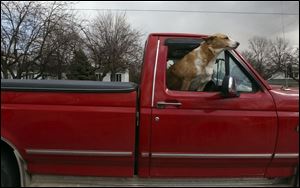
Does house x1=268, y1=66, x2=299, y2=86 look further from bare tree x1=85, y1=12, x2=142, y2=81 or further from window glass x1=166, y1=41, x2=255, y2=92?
bare tree x1=85, y1=12, x2=142, y2=81

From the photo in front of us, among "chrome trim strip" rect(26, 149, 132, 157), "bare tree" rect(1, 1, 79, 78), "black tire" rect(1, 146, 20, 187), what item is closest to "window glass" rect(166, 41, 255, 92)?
"chrome trim strip" rect(26, 149, 132, 157)

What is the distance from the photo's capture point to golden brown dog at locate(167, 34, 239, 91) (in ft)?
14.8

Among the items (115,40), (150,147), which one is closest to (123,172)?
(150,147)

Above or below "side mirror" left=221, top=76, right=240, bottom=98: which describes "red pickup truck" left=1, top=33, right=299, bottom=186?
below

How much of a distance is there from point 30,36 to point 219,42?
86.4 ft

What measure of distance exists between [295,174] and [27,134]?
8.83ft

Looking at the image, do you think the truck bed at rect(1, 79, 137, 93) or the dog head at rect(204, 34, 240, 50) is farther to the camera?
the dog head at rect(204, 34, 240, 50)

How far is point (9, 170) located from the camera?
4.29m

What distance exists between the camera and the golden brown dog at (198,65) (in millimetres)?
4512

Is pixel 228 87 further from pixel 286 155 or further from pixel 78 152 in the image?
pixel 78 152

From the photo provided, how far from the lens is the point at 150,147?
4.26 meters

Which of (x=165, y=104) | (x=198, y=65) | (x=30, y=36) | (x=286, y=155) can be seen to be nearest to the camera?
(x=165, y=104)

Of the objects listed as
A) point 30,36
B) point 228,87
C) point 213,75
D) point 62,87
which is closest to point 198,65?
point 213,75

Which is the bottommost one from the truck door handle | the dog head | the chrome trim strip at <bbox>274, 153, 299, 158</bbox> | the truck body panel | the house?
the chrome trim strip at <bbox>274, 153, 299, 158</bbox>
